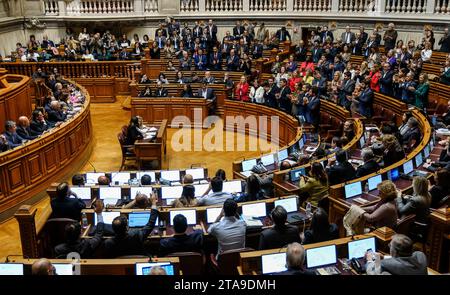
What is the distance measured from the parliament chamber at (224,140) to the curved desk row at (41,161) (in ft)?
0.12

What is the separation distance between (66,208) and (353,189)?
3909 mm

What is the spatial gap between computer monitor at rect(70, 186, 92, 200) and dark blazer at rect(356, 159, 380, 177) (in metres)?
4.05

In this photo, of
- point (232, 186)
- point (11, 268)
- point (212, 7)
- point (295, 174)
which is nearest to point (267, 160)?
point (295, 174)

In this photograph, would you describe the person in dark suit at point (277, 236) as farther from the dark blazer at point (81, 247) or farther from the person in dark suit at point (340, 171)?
the person in dark suit at point (340, 171)

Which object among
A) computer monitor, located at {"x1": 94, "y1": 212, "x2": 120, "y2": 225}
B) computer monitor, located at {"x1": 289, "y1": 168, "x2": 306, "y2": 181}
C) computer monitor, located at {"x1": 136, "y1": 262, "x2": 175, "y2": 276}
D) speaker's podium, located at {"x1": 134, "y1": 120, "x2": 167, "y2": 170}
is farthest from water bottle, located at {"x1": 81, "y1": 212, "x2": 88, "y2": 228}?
speaker's podium, located at {"x1": 134, "y1": 120, "x2": 167, "y2": 170}

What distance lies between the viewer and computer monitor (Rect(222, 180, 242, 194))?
782cm

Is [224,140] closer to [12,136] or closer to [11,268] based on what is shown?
[12,136]

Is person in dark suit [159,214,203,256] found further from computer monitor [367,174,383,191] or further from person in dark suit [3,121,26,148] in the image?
person in dark suit [3,121,26,148]

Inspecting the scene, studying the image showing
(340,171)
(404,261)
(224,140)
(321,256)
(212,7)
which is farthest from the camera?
(212,7)

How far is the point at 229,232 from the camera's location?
595 cm

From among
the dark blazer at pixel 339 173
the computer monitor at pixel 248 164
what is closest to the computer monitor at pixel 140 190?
the computer monitor at pixel 248 164

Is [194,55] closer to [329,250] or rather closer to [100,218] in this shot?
[100,218]
